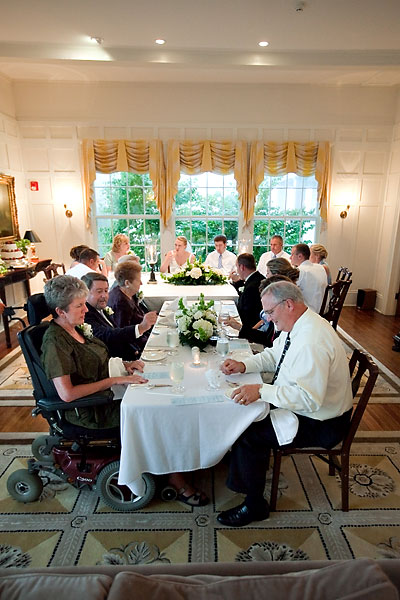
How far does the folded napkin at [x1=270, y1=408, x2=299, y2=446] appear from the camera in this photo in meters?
2.00

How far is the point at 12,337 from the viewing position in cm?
548

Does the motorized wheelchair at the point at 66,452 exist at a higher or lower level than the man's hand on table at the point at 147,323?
lower

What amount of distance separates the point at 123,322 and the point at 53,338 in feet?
4.14

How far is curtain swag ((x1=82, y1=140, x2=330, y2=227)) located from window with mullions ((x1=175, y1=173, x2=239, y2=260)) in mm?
219

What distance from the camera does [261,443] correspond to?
6.86 ft

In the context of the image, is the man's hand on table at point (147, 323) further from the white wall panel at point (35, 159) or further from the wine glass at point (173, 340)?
the white wall panel at point (35, 159)

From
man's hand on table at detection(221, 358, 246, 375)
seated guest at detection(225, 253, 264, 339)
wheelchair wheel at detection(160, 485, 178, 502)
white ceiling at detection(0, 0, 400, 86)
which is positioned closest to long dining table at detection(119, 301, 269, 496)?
man's hand on table at detection(221, 358, 246, 375)

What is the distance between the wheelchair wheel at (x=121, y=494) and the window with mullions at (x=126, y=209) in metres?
5.42

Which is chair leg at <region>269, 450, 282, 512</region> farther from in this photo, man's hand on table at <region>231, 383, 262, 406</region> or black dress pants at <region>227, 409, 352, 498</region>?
man's hand on table at <region>231, 383, 262, 406</region>

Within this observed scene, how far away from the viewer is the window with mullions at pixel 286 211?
697 cm

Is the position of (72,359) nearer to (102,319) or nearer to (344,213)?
(102,319)

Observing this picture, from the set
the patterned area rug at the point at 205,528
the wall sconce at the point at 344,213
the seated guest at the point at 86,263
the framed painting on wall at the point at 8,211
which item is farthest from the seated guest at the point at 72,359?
the wall sconce at the point at 344,213

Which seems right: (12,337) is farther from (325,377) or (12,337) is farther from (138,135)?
(325,377)

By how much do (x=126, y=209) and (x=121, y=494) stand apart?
5655 millimetres
